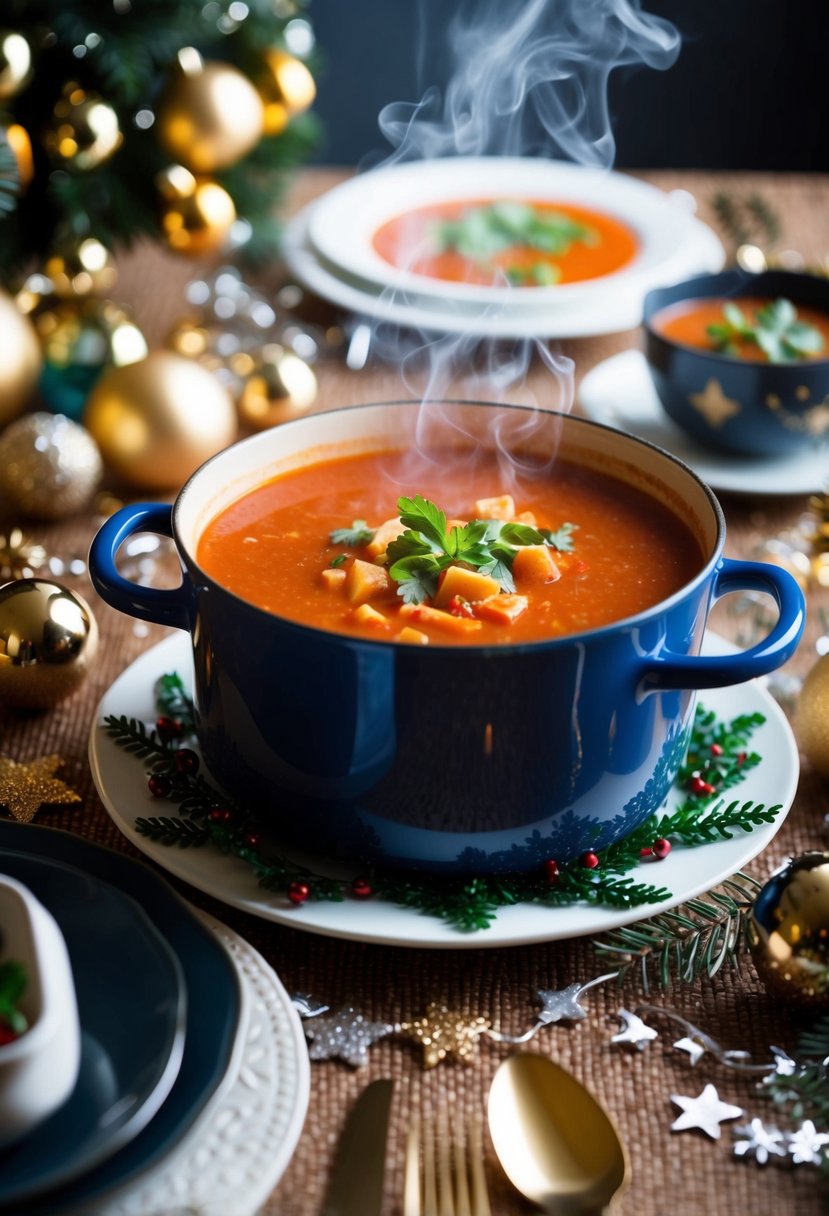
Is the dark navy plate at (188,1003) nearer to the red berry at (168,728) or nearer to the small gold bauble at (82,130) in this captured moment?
the red berry at (168,728)

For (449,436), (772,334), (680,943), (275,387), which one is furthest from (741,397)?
(680,943)

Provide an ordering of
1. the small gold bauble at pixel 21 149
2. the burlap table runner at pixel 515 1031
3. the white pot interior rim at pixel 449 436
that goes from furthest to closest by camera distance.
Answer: the small gold bauble at pixel 21 149, the white pot interior rim at pixel 449 436, the burlap table runner at pixel 515 1031

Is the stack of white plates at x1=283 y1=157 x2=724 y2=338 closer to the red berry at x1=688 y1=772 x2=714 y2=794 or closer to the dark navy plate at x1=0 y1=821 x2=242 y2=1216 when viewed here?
the red berry at x1=688 y1=772 x2=714 y2=794

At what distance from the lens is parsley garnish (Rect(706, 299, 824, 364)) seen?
6.91 feet

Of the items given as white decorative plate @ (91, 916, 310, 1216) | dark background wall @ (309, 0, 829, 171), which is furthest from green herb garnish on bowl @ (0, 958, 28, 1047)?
dark background wall @ (309, 0, 829, 171)

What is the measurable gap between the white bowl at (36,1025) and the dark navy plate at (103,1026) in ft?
0.06

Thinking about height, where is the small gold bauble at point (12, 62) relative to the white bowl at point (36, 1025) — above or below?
above

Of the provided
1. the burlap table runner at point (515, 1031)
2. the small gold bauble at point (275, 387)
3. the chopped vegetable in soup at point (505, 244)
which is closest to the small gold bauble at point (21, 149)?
the small gold bauble at point (275, 387)

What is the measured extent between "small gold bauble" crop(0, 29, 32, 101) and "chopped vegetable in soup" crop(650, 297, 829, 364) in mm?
1058

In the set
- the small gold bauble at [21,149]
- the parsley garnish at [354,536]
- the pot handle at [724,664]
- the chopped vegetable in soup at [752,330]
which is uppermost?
the small gold bauble at [21,149]

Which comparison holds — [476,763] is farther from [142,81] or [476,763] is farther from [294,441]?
[142,81]

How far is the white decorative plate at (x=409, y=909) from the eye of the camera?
118cm

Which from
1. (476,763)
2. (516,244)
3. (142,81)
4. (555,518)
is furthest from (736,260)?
(476,763)

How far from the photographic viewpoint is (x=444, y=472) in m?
1.65
